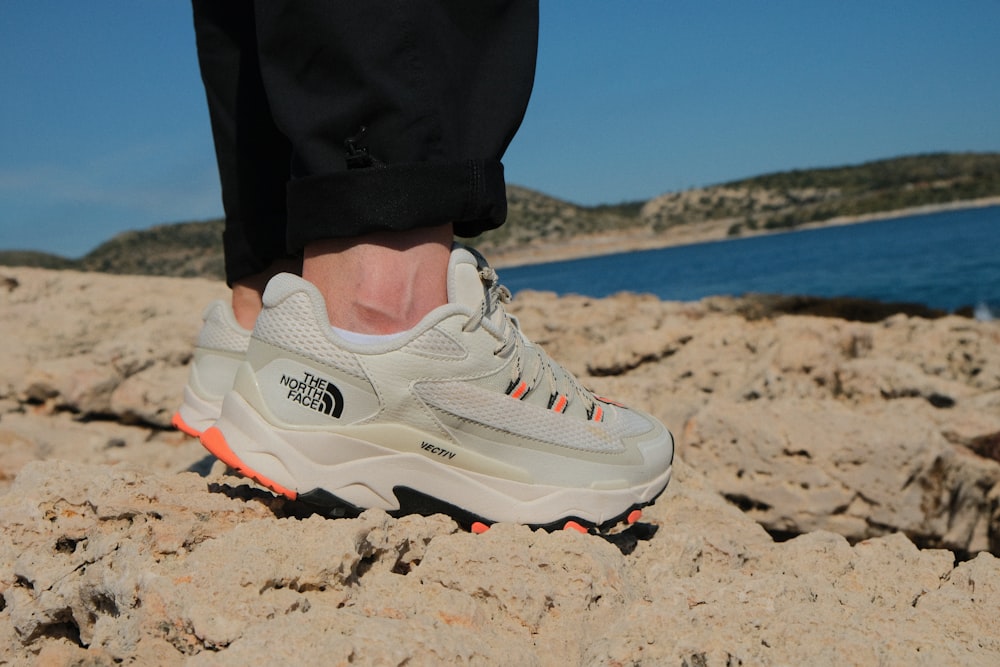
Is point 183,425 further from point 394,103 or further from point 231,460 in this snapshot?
point 394,103

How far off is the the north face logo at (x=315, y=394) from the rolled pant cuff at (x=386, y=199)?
0.28m

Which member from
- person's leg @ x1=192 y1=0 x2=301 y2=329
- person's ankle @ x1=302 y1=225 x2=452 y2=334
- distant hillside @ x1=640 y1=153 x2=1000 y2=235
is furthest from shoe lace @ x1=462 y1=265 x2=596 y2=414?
distant hillside @ x1=640 y1=153 x2=1000 y2=235

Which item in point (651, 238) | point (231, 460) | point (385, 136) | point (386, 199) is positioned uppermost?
point (385, 136)

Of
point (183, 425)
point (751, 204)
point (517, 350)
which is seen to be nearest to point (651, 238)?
point (751, 204)

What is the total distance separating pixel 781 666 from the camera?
1.17 meters

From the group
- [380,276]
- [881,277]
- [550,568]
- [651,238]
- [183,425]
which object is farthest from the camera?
[651,238]

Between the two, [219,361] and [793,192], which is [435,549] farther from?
[793,192]

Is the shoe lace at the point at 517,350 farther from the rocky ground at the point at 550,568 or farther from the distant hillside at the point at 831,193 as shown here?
the distant hillside at the point at 831,193

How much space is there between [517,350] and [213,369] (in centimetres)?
97

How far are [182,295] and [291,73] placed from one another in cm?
491

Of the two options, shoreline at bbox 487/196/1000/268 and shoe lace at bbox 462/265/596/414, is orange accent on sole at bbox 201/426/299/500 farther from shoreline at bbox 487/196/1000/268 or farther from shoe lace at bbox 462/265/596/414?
shoreline at bbox 487/196/1000/268

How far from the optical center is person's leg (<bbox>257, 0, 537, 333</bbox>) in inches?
62.4

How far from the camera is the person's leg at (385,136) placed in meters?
1.58

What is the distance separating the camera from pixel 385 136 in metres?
1.61
